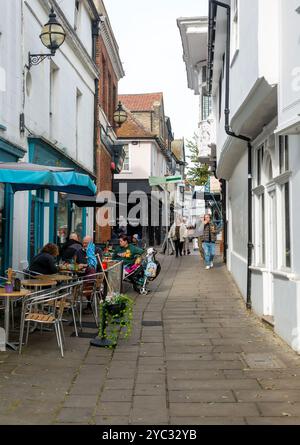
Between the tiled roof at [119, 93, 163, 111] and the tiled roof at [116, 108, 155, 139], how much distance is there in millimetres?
3725

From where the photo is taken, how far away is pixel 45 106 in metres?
12.9

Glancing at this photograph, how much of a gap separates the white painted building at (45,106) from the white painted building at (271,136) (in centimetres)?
404

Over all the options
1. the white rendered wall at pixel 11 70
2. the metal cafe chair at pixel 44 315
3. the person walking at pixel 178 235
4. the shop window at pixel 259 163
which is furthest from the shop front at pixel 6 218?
the person walking at pixel 178 235

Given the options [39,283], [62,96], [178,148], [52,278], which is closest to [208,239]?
[62,96]

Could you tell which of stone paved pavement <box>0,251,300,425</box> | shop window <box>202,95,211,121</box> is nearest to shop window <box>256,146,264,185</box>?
stone paved pavement <box>0,251,300,425</box>

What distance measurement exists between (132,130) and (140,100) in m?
7.20

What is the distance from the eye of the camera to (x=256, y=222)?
10.1 metres

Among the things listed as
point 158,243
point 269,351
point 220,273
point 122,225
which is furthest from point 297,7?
point 158,243

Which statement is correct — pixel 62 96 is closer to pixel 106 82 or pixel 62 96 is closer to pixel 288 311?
pixel 106 82

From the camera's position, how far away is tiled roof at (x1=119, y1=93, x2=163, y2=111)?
38.6 meters

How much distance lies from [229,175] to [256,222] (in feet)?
21.2

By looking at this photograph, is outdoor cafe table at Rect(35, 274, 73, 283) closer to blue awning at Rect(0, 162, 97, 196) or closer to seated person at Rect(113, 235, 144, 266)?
blue awning at Rect(0, 162, 97, 196)

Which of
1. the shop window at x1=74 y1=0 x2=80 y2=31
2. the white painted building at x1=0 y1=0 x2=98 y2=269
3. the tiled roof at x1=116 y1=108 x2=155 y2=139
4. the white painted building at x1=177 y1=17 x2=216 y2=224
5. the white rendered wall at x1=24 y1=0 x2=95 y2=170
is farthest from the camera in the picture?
the tiled roof at x1=116 y1=108 x2=155 y2=139

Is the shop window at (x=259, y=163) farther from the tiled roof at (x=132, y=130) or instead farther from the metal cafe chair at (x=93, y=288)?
the tiled roof at (x=132, y=130)
